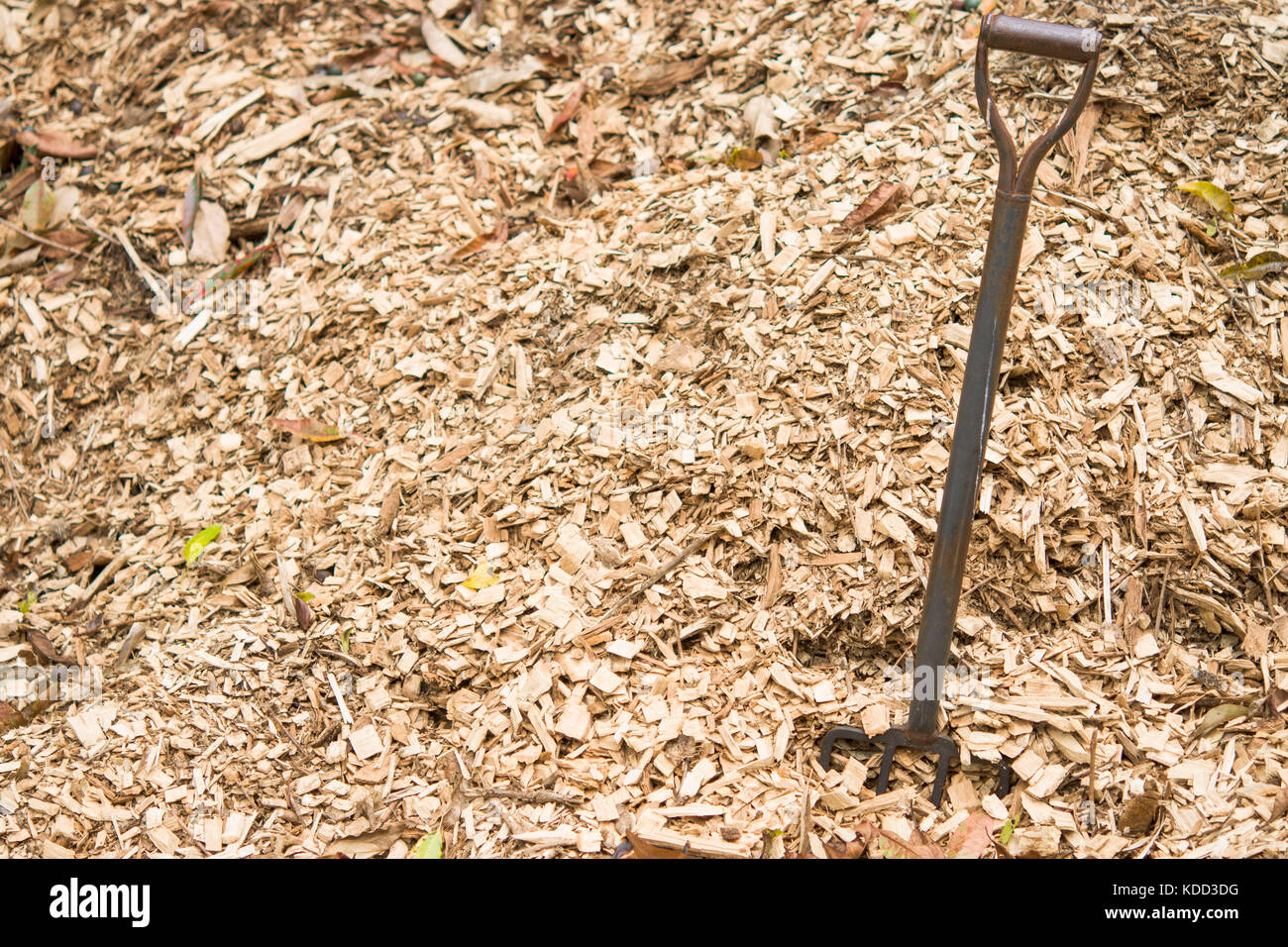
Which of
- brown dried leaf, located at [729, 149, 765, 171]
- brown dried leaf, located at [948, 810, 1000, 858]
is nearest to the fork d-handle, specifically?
brown dried leaf, located at [948, 810, 1000, 858]

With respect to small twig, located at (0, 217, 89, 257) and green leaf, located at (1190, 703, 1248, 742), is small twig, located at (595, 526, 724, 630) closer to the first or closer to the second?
green leaf, located at (1190, 703, 1248, 742)

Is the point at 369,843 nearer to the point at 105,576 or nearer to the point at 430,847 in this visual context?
the point at 430,847

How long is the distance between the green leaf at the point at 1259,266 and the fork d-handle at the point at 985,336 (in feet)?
4.78

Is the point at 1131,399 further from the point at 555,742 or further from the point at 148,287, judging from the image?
the point at 148,287

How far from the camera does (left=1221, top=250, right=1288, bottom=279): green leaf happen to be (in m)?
3.38

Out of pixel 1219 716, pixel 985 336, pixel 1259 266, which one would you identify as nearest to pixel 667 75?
pixel 1259 266

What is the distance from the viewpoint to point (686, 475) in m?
3.25

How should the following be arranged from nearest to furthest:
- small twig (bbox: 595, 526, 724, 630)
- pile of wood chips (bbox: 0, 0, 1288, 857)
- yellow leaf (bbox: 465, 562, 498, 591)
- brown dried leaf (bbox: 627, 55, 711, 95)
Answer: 1. pile of wood chips (bbox: 0, 0, 1288, 857)
2. small twig (bbox: 595, 526, 724, 630)
3. yellow leaf (bbox: 465, 562, 498, 591)
4. brown dried leaf (bbox: 627, 55, 711, 95)

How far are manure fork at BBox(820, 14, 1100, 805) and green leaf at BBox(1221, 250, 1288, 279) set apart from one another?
1451 mm

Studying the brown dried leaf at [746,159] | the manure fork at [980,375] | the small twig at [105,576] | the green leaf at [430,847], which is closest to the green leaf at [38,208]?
the small twig at [105,576]

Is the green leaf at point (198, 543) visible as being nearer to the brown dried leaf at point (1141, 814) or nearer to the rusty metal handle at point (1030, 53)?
the rusty metal handle at point (1030, 53)

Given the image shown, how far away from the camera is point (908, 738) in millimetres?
2750

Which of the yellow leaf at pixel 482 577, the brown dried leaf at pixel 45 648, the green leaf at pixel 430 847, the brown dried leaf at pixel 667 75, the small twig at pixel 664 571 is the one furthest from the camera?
the brown dried leaf at pixel 667 75

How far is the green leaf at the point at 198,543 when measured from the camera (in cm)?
365
